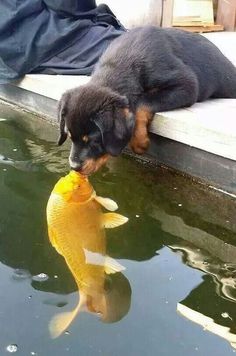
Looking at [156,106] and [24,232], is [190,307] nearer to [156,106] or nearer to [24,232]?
[24,232]

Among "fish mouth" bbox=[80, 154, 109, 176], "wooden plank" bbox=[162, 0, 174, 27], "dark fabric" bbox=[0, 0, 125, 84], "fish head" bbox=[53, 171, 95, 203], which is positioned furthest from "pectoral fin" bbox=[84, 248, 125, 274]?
"wooden plank" bbox=[162, 0, 174, 27]

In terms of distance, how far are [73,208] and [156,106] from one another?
116 centimetres

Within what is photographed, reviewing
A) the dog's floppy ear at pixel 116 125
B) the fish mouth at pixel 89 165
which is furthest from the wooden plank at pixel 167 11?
the fish mouth at pixel 89 165

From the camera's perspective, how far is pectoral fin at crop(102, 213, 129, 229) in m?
2.65

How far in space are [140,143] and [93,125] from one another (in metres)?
0.60

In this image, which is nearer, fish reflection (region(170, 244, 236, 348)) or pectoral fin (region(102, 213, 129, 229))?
fish reflection (region(170, 244, 236, 348))

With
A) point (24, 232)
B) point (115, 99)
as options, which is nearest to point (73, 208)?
point (24, 232)

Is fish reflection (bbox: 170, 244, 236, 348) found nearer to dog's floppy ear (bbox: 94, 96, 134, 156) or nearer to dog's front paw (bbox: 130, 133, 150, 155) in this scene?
dog's floppy ear (bbox: 94, 96, 134, 156)

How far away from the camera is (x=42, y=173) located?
11.7 ft

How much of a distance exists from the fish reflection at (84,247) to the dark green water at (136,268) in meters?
0.04

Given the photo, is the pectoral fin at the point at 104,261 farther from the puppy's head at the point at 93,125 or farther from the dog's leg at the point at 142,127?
the dog's leg at the point at 142,127

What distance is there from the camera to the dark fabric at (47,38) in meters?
4.57

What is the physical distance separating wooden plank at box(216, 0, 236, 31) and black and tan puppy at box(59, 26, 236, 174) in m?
3.64

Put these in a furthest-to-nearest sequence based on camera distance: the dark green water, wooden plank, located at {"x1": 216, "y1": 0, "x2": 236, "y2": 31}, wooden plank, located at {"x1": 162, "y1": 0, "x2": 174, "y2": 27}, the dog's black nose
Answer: wooden plank, located at {"x1": 216, "y1": 0, "x2": 236, "y2": 31} → wooden plank, located at {"x1": 162, "y1": 0, "x2": 174, "y2": 27} → the dog's black nose → the dark green water
